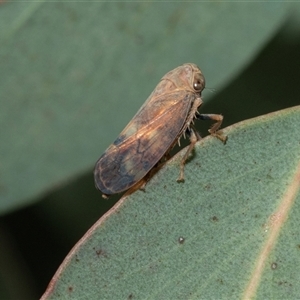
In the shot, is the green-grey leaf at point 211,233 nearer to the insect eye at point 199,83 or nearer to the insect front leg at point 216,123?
the insect front leg at point 216,123

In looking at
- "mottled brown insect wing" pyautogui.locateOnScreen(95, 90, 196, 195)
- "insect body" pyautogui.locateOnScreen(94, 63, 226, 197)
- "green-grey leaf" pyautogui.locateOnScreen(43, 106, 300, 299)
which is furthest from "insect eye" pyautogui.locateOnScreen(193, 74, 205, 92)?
"green-grey leaf" pyautogui.locateOnScreen(43, 106, 300, 299)

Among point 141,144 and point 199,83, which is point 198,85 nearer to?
point 199,83

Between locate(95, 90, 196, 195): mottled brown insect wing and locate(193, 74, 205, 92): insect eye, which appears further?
locate(193, 74, 205, 92): insect eye

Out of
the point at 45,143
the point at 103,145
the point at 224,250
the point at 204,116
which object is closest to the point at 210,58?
the point at 204,116

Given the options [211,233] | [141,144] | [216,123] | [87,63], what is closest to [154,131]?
[141,144]

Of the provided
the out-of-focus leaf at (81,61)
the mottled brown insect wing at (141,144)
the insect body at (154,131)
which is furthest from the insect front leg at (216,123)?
the out-of-focus leaf at (81,61)

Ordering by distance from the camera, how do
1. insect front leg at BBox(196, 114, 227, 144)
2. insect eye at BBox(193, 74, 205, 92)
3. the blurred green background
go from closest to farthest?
1. insect front leg at BBox(196, 114, 227, 144)
2. the blurred green background
3. insect eye at BBox(193, 74, 205, 92)

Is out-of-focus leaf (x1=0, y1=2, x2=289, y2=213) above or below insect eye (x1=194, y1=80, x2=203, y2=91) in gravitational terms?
above

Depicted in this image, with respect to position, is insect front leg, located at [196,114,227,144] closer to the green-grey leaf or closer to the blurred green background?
the green-grey leaf

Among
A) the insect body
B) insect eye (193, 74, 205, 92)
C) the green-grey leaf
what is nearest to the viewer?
the green-grey leaf
